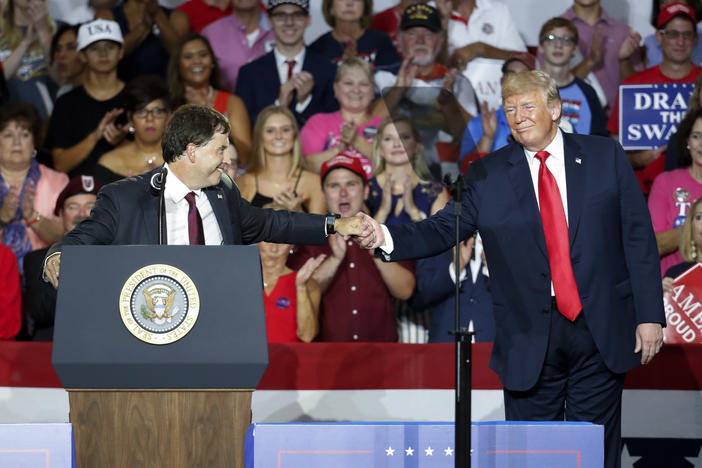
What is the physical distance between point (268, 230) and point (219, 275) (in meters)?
0.90

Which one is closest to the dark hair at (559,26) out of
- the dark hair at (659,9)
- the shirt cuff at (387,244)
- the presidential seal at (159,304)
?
the dark hair at (659,9)

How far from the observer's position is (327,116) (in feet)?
19.0

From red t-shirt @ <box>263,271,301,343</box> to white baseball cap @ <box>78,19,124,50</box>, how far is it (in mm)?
2191

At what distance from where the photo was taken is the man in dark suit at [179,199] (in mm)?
2873

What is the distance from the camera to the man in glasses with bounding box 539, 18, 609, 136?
586 cm

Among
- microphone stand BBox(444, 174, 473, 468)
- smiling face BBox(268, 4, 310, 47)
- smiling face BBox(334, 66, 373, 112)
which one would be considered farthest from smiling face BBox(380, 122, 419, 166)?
microphone stand BBox(444, 174, 473, 468)

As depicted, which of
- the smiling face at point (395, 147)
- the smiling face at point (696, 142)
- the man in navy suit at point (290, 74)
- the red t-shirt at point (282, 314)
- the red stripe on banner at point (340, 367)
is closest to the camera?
the red stripe on banner at point (340, 367)

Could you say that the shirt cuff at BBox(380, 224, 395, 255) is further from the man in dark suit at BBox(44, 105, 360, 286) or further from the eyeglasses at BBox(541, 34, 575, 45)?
the eyeglasses at BBox(541, 34, 575, 45)

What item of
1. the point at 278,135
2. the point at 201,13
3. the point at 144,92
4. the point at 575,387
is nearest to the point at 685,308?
the point at 575,387

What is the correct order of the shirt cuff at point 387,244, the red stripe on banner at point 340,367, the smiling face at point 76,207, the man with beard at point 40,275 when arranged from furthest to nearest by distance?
the smiling face at point 76,207 → the man with beard at point 40,275 → the red stripe on banner at point 340,367 → the shirt cuff at point 387,244

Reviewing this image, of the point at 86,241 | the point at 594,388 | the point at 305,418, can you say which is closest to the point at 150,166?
the point at 305,418

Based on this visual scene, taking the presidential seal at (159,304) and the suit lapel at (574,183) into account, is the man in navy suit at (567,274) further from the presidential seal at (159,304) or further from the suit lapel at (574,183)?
the presidential seal at (159,304)

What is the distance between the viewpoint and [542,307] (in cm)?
303

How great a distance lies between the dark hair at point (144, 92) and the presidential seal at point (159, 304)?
139 inches
